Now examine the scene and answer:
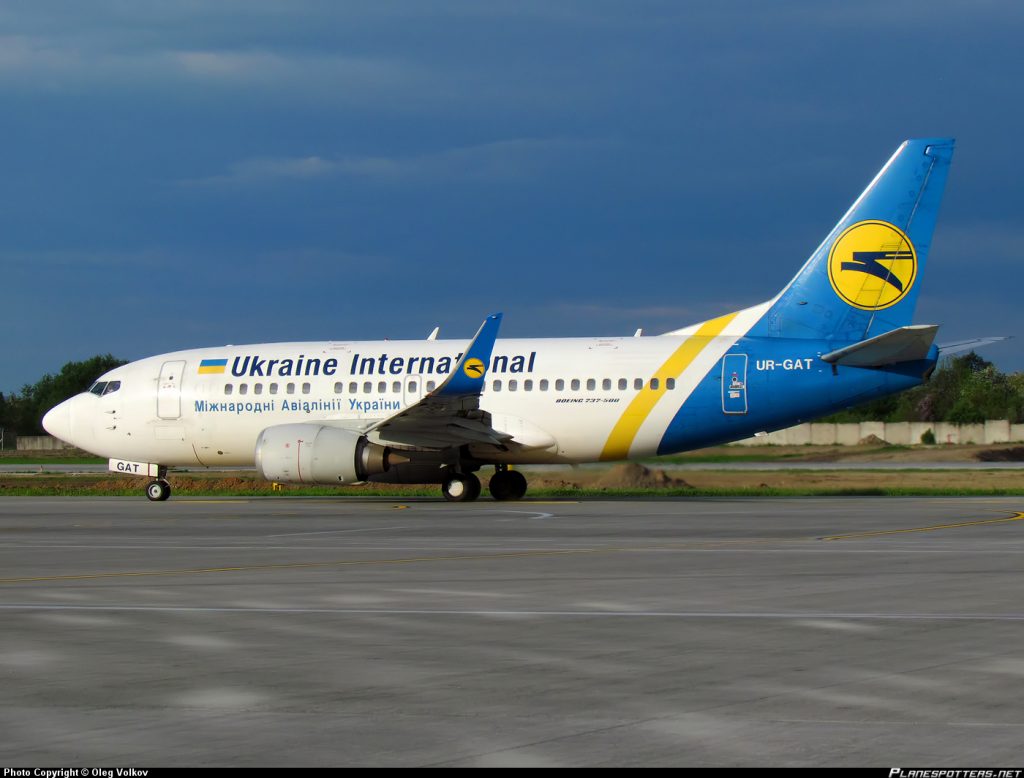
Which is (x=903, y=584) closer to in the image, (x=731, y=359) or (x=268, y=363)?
(x=731, y=359)

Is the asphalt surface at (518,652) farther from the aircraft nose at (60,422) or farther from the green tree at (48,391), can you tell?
the green tree at (48,391)

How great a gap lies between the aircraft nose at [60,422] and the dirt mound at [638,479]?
1595 centimetres

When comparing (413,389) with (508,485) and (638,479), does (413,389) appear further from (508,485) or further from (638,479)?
(638,479)

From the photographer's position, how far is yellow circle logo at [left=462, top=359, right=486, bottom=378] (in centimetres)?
3050

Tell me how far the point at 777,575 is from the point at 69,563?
30.1 ft

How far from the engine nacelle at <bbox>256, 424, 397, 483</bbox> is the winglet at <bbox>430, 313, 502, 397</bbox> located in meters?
2.39

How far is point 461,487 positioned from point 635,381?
5.18m

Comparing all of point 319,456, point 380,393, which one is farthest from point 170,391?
point 319,456

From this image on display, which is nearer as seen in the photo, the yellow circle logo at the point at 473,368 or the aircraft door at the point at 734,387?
the yellow circle logo at the point at 473,368

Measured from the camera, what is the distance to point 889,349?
30.2 metres

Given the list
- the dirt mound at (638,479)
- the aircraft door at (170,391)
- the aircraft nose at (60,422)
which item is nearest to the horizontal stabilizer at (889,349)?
the dirt mound at (638,479)

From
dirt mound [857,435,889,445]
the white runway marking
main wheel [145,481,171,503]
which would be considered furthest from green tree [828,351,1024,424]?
the white runway marking

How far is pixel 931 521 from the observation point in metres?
24.1

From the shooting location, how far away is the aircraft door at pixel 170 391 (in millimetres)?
35938
